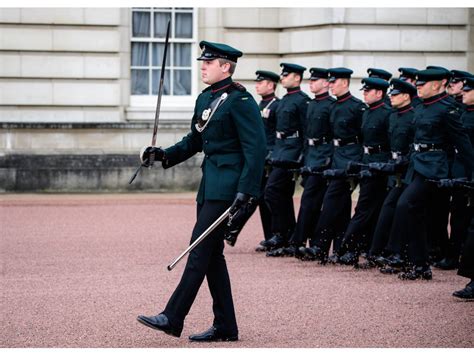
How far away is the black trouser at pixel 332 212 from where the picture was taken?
12.1 metres

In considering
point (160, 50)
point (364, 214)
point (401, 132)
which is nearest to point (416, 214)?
point (401, 132)

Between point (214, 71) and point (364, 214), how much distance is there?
4035 mm

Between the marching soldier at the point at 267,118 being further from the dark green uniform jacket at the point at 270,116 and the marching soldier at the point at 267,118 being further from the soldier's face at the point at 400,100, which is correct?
the soldier's face at the point at 400,100

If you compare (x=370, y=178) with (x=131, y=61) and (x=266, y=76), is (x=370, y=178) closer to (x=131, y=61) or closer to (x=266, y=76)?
(x=266, y=76)

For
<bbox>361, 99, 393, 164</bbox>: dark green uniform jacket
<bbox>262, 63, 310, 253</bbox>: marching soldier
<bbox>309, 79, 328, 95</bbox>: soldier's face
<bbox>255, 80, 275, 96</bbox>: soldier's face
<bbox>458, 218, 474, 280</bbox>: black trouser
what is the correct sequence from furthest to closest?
<bbox>255, 80, 275, 96</bbox>: soldier's face
<bbox>262, 63, 310, 253</bbox>: marching soldier
<bbox>309, 79, 328, 95</bbox>: soldier's face
<bbox>361, 99, 393, 164</bbox>: dark green uniform jacket
<bbox>458, 218, 474, 280</bbox>: black trouser

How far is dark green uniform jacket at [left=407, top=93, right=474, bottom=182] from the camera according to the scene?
10.6m

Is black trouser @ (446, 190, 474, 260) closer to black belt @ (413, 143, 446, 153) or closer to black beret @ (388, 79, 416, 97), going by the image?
black beret @ (388, 79, 416, 97)

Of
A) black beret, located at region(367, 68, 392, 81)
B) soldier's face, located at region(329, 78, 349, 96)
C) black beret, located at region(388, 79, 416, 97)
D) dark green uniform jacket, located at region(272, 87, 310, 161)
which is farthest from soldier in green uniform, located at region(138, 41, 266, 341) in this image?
black beret, located at region(367, 68, 392, 81)

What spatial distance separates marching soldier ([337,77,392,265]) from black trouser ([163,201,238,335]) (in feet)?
12.5

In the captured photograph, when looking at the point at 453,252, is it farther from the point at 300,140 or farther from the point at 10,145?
the point at 10,145

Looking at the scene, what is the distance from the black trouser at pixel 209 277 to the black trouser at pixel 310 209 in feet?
14.3

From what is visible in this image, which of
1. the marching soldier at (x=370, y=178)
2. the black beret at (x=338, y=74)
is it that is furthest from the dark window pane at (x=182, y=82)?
the marching soldier at (x=370, y=178)

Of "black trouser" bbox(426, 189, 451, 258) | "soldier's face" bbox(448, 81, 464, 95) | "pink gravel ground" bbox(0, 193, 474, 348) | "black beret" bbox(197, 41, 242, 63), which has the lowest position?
"pink gravel ground" bbox(0, 193, 474, 348)

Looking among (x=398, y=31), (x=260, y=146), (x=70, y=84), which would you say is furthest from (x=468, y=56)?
(x=260, y=146)
